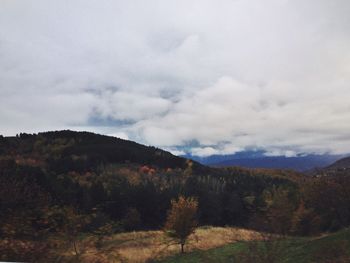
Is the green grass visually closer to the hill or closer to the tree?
the hill

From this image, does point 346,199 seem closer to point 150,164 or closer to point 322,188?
point 322,188

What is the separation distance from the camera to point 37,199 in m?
9.01

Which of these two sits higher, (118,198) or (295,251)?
(118,198)

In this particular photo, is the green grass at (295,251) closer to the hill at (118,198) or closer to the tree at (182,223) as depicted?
the hill at (118,198)

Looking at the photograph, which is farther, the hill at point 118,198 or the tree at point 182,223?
the tree at point 182,223

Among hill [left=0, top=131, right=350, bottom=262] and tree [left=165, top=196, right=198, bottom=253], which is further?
tree [left=165, top=196, right=198, bottom=253]

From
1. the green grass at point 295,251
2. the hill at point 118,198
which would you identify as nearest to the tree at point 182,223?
the green grass at point 295,251

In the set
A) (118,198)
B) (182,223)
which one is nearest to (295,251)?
(182,223)

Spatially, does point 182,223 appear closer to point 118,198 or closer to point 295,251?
point 295,251

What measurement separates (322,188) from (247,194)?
53.0 m

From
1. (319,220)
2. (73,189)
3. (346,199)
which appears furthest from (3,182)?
(73,189)

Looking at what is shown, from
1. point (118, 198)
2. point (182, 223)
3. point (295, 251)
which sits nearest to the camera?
point (295, 251)

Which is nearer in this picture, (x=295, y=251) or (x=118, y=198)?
(x=295, y=251)

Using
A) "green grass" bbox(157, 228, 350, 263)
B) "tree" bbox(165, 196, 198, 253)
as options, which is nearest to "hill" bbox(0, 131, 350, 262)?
"green grass" bbox(157, 228, 350, 263)
